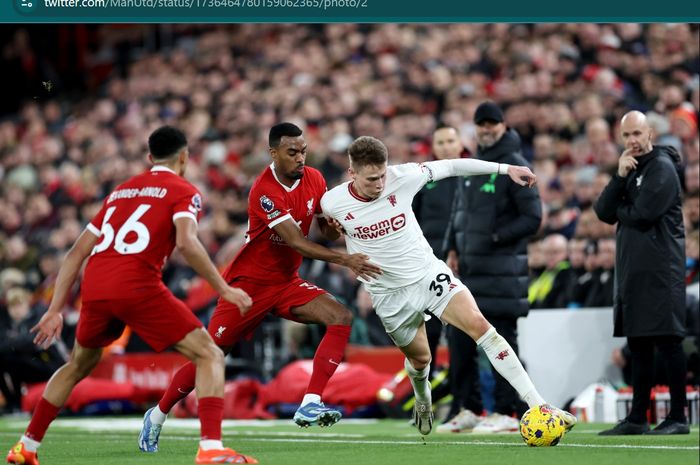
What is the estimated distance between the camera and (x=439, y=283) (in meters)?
8.44

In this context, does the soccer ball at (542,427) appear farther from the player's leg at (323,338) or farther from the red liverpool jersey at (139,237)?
the red liverpool jersey at (139,237)

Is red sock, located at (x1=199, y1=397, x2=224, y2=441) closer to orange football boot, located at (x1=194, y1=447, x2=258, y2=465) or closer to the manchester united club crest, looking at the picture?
orange football boot, located at (x1=194, y1=447, x2=258, y2=465)

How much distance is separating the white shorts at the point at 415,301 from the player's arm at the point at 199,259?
1.84 meters

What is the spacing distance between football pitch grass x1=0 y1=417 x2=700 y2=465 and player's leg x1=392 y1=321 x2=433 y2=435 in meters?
0.18

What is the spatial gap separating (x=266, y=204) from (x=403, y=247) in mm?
1009

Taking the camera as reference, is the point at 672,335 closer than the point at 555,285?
Yes

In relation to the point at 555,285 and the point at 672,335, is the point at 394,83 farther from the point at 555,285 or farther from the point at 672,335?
the point at 672,335

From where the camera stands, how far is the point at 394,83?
19.7 meters

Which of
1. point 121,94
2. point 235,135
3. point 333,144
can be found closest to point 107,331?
point 333,144

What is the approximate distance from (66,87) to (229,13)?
58.9 feet

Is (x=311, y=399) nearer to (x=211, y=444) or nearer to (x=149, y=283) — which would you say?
(x=211, y=444)

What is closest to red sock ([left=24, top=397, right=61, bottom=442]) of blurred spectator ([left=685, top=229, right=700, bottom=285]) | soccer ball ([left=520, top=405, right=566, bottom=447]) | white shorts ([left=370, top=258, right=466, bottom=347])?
white shorts ([left=370, top=258, right=466, bottom=347])

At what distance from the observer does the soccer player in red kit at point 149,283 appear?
6.97 meters

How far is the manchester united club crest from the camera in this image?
8672 mm
